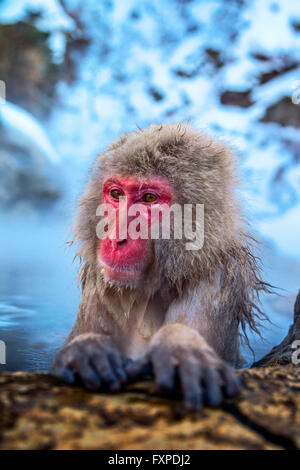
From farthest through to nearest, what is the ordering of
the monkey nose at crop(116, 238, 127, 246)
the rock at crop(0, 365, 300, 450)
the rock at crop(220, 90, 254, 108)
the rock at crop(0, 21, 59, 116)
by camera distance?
the rock at crop(0, 21, 59, 116) → the rock at crop(220, 90, 254, 108) → the monkey nose at crop(116, 238, 127, 246) → the rock at crop(0, 365, 300, 450)

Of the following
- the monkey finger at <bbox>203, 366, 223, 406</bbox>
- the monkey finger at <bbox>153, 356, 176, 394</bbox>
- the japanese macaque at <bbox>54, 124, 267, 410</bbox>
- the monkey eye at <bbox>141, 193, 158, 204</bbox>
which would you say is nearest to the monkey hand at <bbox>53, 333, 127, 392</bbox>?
the monkey finger at <bbox>153, 356, 176, 394</bbox>

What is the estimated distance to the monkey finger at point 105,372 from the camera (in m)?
1.08

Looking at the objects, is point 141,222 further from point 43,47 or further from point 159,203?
point 43,47

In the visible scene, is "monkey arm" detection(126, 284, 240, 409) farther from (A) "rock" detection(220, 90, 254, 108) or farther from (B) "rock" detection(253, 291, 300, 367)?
(A) "rock" detection(220, 90, 254, 108)

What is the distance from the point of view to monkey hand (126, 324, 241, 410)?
1012 millimetres

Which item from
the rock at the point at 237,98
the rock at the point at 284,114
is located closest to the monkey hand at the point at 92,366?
the rock at the point at 237,98

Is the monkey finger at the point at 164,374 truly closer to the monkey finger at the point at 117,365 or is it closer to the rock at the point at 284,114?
the monkey finger at the point at 117,365

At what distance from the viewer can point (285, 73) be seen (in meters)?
7.07

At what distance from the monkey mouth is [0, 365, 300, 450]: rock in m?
0.85

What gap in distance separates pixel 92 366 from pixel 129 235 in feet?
2.62

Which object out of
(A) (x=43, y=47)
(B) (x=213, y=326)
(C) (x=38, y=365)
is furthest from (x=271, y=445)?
(A) (x=43, y=47)

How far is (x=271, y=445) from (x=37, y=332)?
3.56 meters

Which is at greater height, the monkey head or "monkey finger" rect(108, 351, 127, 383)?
the monkey head

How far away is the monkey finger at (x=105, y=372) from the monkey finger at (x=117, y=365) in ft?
0.05
